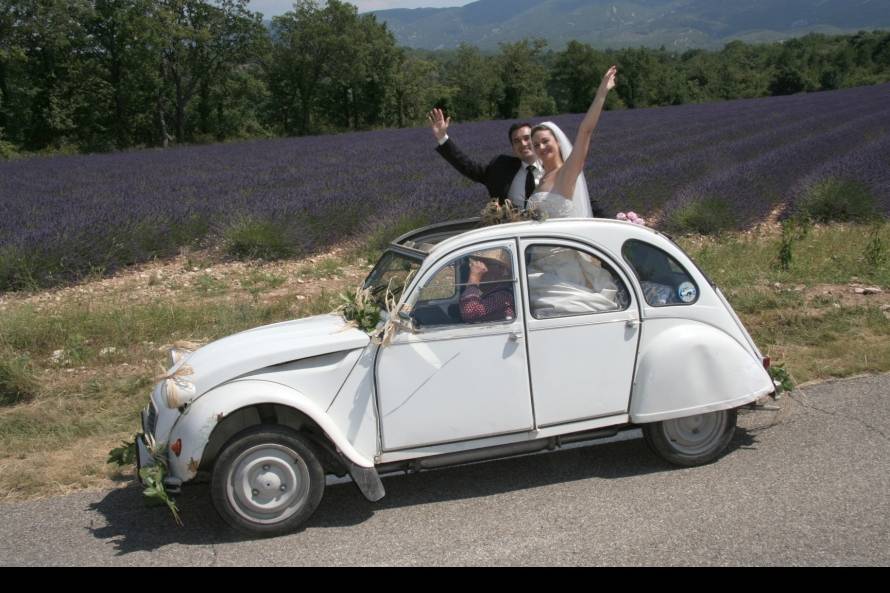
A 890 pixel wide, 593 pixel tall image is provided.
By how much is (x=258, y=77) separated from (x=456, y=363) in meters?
59.8

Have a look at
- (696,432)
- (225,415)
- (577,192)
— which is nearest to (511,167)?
(577,192)

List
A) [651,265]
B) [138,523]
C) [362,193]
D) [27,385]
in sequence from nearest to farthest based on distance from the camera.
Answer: [138,523] < [651,265] < [27,385] < [362,193]

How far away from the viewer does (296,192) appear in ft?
48.3

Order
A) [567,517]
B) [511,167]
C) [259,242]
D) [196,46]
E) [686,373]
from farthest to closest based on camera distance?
[196,46] → [259,242] → [511,167] → [686,373] → [567,517]

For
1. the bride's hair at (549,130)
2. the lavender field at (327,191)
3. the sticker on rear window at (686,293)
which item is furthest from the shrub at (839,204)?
the sticker on rear window at (686,293)

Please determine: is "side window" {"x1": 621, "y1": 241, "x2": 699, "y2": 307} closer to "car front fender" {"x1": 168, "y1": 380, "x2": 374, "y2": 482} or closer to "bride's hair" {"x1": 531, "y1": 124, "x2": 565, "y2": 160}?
"bride's hair" {"x1": 531, "y1": 124, "x2": 565, "y2": 160}

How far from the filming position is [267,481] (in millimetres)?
3984

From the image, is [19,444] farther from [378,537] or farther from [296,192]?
[296,192]

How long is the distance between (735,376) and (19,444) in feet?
14.1

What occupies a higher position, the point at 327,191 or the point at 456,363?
the point at 327,191

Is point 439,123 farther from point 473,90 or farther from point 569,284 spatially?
point 473,90

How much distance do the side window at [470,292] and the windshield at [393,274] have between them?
16 centimetres

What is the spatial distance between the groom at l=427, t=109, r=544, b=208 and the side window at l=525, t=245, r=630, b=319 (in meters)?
1.08
